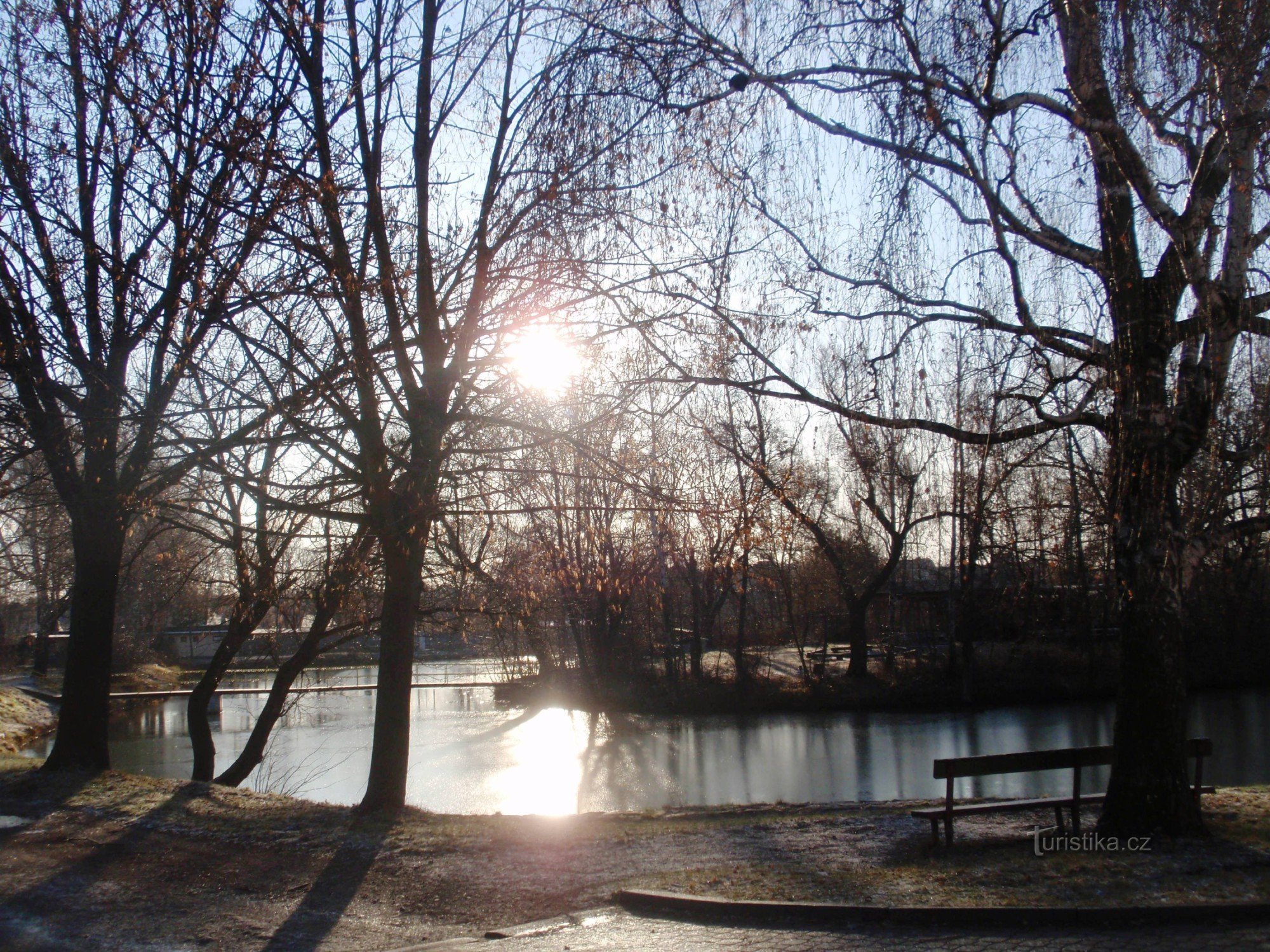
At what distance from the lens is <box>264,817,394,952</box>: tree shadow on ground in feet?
17.8

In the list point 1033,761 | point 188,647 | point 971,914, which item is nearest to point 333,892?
point 971,914

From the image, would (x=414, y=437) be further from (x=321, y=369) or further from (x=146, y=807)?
(x=146, y=807)

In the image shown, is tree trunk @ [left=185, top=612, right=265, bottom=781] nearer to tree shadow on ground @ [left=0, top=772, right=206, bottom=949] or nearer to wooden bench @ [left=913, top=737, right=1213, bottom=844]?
tree shadow on ground @ [left=0, top=772, right=206, bottom=949]

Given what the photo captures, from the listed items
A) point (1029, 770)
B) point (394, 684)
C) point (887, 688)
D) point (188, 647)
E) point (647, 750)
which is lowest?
point (647, 750)

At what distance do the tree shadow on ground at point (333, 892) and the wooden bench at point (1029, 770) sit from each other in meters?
4.09

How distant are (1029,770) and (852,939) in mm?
3176

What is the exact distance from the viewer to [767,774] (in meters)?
18.9

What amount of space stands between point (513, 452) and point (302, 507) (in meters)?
2.01

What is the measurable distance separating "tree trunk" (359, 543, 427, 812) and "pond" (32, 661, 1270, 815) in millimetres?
4757

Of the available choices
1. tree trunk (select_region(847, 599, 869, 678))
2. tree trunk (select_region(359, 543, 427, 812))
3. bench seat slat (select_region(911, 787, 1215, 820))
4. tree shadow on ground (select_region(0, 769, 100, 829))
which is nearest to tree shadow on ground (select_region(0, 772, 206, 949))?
tree shadow on ground (select_region(0, 769, 100, 829))

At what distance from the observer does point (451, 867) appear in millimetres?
7000

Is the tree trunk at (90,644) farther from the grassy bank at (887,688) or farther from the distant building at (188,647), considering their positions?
the distant building at (188,647)

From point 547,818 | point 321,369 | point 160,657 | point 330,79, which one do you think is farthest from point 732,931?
point 160,657

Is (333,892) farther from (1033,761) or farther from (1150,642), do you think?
(1150,642)
